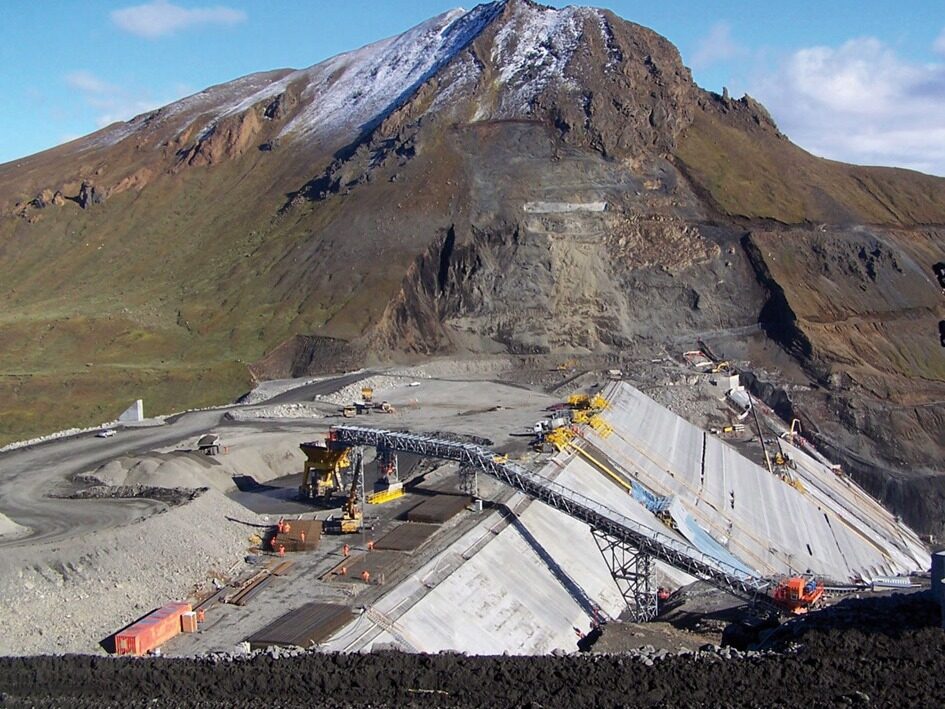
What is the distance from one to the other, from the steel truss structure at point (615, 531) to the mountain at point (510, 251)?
117 ft

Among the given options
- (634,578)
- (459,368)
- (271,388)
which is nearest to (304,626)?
(634,578)

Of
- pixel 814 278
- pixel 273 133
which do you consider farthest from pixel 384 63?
pixel 814 278

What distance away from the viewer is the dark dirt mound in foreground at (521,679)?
2433cm

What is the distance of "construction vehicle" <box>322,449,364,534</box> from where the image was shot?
42844mm

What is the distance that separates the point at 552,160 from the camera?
344 ft

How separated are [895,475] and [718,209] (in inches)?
1403

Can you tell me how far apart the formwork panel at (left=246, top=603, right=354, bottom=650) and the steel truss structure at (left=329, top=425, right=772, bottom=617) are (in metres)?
11.1

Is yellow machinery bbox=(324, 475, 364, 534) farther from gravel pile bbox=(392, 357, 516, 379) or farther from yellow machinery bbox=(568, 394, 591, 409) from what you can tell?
gravel pile bbox=(392, 357, 516, 379)

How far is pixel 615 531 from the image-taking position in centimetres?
4081

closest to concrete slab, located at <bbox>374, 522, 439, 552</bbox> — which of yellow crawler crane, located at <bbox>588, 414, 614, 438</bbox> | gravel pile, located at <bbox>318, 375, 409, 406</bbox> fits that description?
yellow crawler crane, located at <bbox>588, 414, 614, 438</bbox>

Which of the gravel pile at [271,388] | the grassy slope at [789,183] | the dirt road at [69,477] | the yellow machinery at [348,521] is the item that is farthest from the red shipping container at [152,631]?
the grassy slope at [789,183]

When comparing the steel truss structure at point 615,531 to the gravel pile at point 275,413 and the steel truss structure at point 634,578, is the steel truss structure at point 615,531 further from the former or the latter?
the gravel pile at point 275,413

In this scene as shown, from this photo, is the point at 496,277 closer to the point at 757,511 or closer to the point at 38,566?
the point at 757,511

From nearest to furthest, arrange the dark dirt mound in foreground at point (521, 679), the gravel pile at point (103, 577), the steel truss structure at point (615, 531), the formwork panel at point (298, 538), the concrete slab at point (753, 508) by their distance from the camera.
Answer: the dark dirt mound in foreground at point (521, 679), the gravel pile at point (103, 577), the steel truss structure at point (615, 531), the formwork panel at point (298, 538), the concrete slab at point (753, 508)
